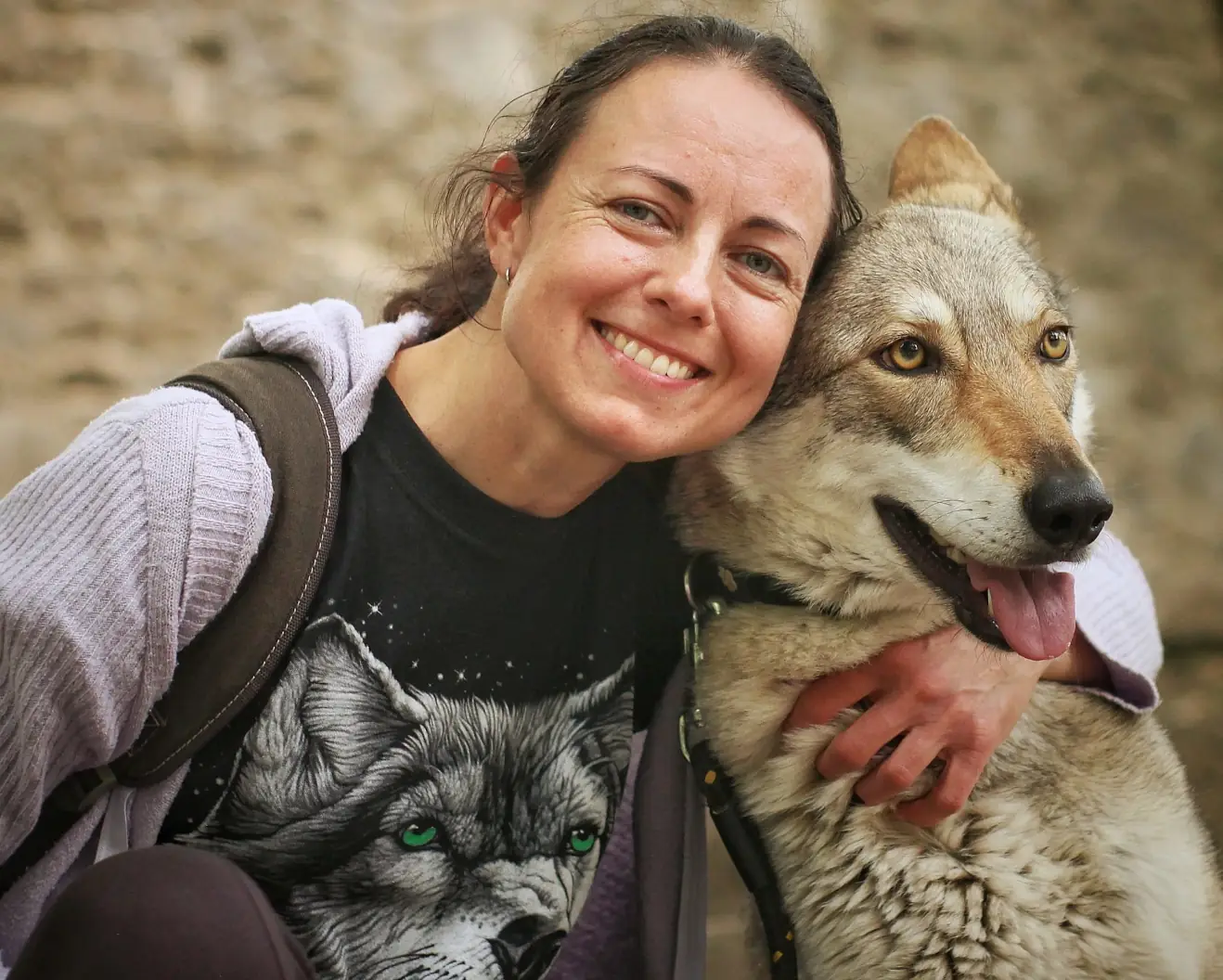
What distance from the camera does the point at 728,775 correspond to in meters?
1.49

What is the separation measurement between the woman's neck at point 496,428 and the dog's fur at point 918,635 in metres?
0.28

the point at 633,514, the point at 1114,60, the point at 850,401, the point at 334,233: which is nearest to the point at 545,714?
the point at 633,514

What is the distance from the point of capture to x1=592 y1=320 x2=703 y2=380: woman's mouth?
1.16 m

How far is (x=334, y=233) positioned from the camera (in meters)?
2.46

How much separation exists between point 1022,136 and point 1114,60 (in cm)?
35

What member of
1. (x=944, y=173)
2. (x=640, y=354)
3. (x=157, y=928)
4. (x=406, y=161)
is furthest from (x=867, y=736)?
(x=406, y=161)

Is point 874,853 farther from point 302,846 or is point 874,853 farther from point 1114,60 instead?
point 1114,60

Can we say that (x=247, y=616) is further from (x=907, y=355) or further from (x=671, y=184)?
(x=907, y=355)

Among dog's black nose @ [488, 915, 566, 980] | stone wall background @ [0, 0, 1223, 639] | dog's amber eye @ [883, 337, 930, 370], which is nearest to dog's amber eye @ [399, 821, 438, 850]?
dog's black nose @ [488, 915, 566, 980]

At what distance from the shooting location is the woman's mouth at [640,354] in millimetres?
A: 1162

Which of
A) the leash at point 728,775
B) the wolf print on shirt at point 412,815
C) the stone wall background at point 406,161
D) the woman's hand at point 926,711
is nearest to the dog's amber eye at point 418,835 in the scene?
the wolf print on shirt at point 412,815

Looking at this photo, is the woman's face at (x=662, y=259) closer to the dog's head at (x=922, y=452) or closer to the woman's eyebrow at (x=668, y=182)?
the woman's eyebrow at (x=668, y=182)

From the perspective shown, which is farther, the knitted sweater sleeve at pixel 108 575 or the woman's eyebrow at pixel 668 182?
the woman's eyebrow at pixel 668 182

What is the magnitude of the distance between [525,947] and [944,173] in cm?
151
